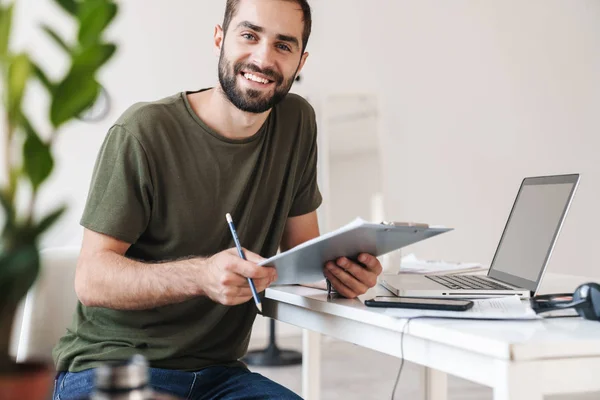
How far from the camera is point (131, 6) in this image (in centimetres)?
418

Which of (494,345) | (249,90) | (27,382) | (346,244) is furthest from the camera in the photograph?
(249,90)

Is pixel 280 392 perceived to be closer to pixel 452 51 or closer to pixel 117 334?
pixel 117 334

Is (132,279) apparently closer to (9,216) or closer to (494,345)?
(494,345)

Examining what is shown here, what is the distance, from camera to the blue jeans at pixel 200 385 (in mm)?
1407

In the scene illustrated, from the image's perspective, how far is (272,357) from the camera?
157 inches

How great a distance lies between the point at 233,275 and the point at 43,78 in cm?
78

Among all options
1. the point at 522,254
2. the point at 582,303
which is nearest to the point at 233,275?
the point at 582,303

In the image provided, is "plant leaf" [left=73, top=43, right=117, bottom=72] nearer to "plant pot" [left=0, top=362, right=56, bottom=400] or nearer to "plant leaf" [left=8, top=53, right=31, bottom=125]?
"plant leaf" [left=8, top=53, right=31, bottom=125]

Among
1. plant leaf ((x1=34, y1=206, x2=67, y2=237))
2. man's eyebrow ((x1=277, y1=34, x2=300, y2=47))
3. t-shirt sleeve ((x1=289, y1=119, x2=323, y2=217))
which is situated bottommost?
t-shirt sleeve ((x1=289, y1=119, x2=323, y2=217))

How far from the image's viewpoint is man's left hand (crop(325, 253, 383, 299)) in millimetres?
1411

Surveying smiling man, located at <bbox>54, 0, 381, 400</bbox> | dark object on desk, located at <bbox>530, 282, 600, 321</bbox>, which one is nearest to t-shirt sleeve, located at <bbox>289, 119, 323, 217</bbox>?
smiling man, located at <bbox>54, 0, 381, 400</bbox>

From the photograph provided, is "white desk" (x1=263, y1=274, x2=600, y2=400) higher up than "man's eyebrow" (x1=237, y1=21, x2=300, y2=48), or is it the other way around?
"man's eyebrow" (x1=237, y1=21, x2=300, y2=48)

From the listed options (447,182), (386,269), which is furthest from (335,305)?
(447,182)

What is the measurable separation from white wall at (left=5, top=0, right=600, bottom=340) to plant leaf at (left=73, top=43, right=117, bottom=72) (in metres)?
3.79
